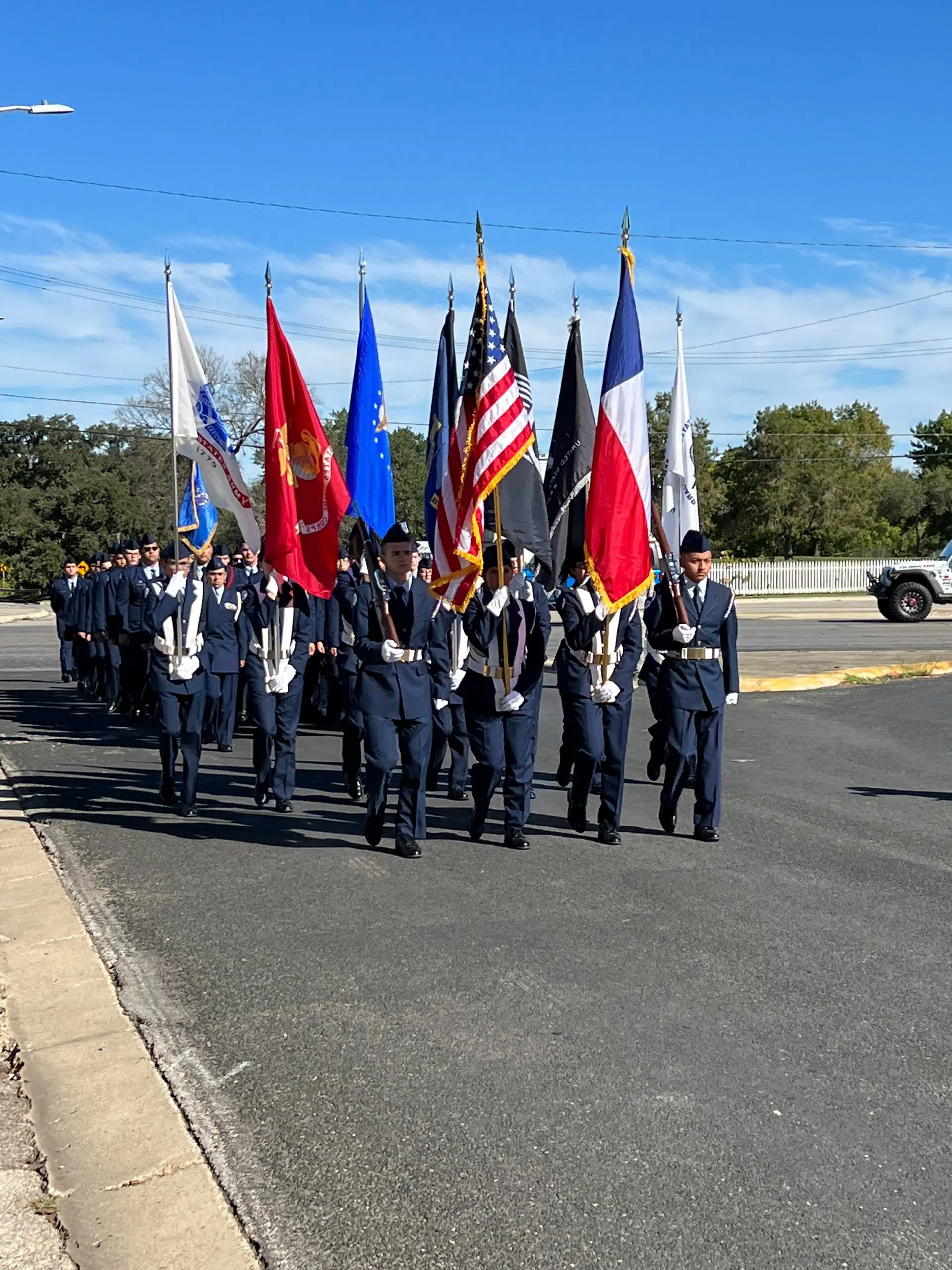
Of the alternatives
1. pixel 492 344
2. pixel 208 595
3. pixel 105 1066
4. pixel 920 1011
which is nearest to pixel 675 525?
pixel 492 344

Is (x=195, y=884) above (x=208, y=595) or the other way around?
the other way around

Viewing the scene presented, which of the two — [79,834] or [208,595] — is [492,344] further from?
[79,834]

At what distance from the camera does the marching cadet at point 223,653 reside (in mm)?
10805

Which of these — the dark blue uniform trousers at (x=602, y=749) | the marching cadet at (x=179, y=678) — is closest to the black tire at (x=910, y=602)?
the dark blue uniform trousers at (x=602, y=749)

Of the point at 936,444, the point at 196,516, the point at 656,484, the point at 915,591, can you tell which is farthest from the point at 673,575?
the point at 936,444

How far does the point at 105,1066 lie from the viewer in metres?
4.56

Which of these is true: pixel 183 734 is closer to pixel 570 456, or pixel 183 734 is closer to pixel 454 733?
pixel 454 733

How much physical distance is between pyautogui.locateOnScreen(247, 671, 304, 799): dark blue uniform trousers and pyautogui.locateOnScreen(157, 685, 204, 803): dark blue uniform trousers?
40 centimetres

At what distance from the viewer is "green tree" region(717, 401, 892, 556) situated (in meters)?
61.3

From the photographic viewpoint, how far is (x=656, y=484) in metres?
48.0

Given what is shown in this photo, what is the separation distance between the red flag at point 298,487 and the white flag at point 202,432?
71cm

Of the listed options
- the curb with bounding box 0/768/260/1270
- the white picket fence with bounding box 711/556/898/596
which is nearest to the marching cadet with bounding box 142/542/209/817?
the curb with bounding box 0/768/260/1270

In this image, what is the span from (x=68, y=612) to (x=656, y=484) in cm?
3231

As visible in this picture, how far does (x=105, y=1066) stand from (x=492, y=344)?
547 cm
